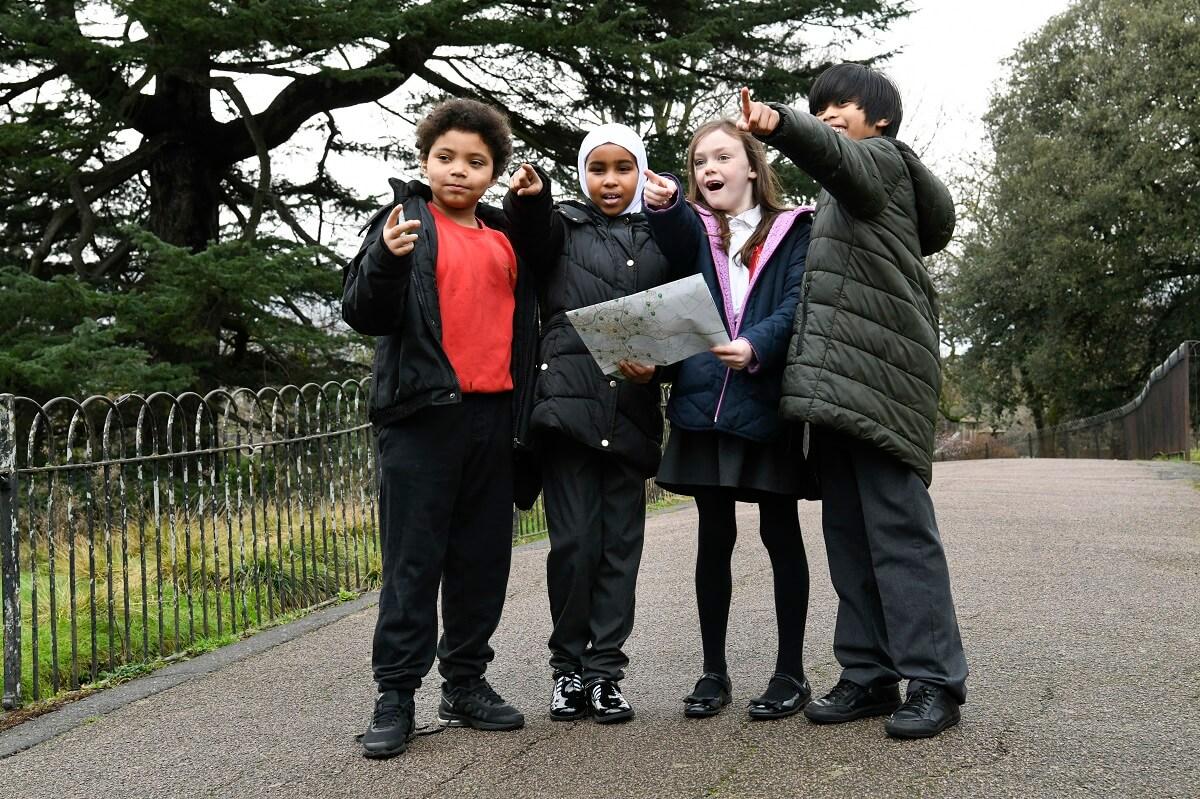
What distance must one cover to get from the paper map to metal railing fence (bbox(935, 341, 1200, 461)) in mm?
15332

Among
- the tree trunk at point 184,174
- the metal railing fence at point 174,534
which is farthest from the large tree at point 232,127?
the metal railing fence at point 174,534

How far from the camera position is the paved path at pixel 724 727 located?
9.37 ft

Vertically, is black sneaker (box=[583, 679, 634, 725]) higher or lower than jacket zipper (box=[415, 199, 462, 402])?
lower

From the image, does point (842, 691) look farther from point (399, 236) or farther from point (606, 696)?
point (399, 236)

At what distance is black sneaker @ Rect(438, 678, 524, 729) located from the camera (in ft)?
11.4

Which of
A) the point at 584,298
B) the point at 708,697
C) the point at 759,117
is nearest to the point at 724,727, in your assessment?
the point at 708,697

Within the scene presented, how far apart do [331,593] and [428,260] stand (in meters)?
3.61

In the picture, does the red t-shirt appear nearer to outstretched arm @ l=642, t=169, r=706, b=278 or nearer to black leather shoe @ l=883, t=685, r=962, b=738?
outstretched arm @ l=642, t=169, r=706, b=278

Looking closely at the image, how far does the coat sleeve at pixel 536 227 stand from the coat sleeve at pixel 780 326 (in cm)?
66

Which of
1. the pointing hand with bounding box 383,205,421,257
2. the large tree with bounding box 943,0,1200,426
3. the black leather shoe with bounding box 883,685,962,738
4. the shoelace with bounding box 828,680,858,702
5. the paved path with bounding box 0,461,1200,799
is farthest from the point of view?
the large tree with bounding box 943,0,1200,426

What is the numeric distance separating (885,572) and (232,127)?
13202 millimetres

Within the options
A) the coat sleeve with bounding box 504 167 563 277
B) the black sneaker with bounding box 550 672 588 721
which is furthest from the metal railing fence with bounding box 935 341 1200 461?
the black sneaker with bounding box 550 672 588 721

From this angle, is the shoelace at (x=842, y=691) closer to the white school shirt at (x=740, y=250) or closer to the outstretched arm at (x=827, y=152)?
the white school shirt at (x=740, y=250)

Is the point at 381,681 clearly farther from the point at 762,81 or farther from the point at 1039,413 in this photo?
the point at 1039,413
